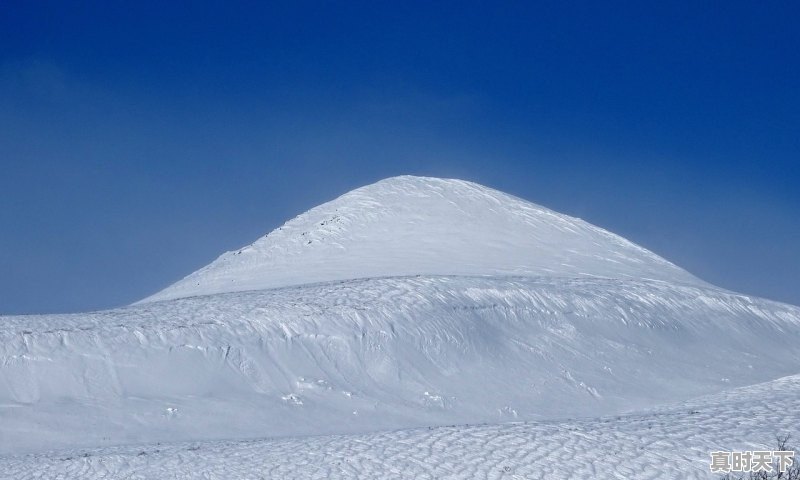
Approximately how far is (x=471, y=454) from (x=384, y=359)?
1162 centimetres

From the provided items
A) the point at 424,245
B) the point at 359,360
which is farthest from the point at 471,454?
the point at 424,245

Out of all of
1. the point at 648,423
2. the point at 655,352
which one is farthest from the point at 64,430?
the point at 655,352

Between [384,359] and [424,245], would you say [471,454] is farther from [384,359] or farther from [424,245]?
[424,245]

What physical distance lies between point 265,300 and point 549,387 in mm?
10134

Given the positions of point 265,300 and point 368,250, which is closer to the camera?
point 265,300

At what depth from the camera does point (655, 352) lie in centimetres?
3253

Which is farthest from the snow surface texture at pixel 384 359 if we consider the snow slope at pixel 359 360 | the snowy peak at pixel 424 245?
the snowy peak at pixel 424 245

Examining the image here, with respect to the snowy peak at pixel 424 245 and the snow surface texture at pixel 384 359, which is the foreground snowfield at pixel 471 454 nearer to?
the snow surface texture at pixel 384 359

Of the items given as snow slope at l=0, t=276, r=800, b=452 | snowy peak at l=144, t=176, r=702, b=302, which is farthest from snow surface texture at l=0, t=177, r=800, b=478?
snowy peak at l=144, t=176, r=702, b=302

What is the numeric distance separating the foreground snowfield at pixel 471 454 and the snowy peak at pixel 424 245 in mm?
20625

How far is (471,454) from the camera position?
653 inches

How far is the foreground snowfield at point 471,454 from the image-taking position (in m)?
15.7

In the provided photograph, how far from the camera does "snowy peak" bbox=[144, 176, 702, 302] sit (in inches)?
1677

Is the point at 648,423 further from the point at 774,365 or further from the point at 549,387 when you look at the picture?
the point at 774,365
